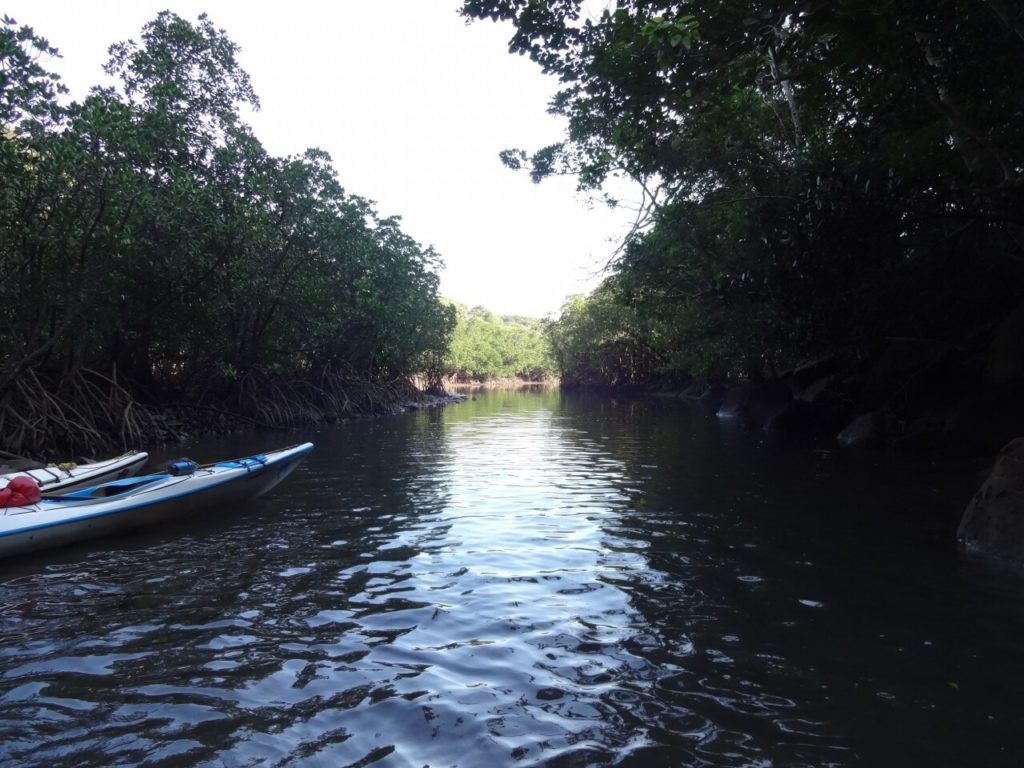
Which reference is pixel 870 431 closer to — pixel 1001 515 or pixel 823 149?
pixel 823 149

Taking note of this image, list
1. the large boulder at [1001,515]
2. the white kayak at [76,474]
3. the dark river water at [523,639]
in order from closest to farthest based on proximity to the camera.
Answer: the dark river water at [523,639] → the large boulder at [1001,515] → the white kayak at [76,474]

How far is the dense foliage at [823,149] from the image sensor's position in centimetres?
664

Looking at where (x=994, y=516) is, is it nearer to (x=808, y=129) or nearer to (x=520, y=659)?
(x=520, y=659)

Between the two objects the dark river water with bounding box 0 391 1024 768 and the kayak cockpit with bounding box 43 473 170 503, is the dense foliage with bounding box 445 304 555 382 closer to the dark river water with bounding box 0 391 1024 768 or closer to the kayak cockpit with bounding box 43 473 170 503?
the kayak cockpit with bounding box 43 473 170 503

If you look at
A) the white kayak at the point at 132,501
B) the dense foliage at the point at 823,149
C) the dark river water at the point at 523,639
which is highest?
the dense foliage at the point at 823,149

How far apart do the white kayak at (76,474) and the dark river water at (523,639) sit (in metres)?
1.58

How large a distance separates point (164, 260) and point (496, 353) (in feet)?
209

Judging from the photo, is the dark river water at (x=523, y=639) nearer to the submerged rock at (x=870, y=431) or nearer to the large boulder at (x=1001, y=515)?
the large boulder at (x=1001, y=515)

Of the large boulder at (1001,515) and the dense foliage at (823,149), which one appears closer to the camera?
the large boulder at (1001,515)

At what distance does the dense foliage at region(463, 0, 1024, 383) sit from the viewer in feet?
21.8

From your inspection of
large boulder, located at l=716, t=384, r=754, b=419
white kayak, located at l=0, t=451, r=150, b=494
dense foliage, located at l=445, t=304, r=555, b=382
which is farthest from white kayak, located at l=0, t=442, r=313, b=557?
dense foliage, located at l=445, t=304, r=555, b=382

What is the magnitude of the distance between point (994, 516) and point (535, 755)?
5139 millimetres

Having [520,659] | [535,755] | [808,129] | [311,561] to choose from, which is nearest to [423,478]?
[311,561]

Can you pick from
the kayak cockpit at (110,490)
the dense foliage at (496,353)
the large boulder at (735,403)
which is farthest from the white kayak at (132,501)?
the dense foliage at (496,353)
